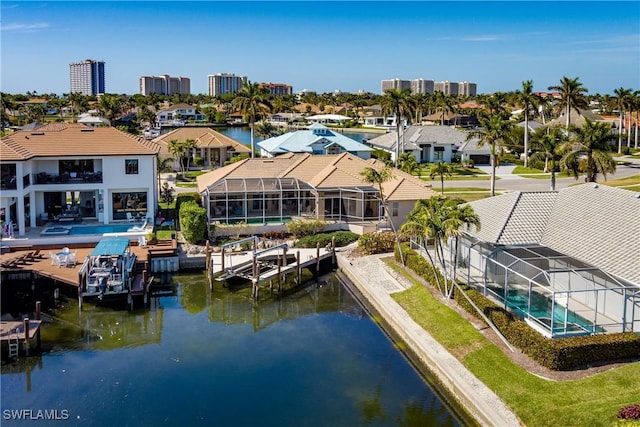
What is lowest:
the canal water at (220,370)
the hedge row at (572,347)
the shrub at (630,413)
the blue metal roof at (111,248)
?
the canal water at (220,370)

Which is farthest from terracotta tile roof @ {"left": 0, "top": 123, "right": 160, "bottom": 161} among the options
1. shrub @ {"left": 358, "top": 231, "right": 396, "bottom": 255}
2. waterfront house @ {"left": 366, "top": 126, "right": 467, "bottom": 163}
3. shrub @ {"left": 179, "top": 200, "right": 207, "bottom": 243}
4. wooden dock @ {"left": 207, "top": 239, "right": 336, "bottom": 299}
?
waterfront house @ {"left": 366, "top": 126, "right": 467, "bottom": 163}

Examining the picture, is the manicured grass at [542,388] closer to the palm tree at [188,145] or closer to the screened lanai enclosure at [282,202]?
the screened lanai enclosure at [282,202]

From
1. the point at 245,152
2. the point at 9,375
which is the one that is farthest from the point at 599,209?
the point at 245,152

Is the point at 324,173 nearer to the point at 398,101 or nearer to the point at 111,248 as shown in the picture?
the point at 111,248

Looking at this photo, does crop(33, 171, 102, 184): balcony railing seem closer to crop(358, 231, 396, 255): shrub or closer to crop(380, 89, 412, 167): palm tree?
crop(358, 231, 396, 255): shrub

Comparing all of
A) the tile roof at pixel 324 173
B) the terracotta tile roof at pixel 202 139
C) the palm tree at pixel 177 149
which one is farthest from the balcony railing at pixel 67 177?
the terracotta tile roof at pixel 202 139

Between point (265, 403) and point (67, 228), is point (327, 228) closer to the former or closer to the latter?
point (67, 228)

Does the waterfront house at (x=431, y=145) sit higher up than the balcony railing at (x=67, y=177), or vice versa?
the waterfront house at (x=431, y=145)
